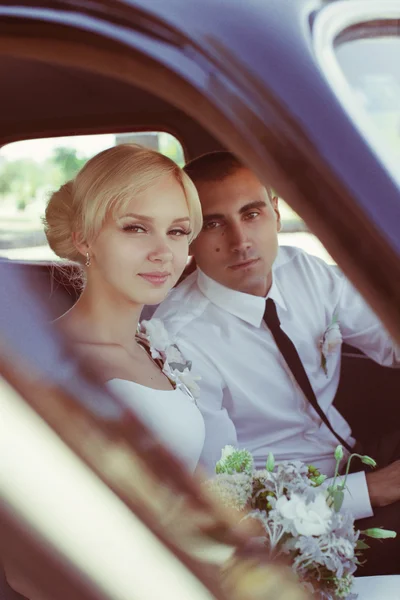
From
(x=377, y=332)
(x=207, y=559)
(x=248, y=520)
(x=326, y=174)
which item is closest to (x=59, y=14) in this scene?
(x=326, y=174)

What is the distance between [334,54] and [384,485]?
1253mm

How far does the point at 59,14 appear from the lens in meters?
1.01

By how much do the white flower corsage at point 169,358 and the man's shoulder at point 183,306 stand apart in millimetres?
170

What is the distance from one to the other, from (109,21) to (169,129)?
4.37 feet

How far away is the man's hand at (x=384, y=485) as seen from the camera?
1.92 meters

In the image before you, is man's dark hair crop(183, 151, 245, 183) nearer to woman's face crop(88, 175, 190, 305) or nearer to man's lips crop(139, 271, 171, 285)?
woman's face crop(88, 175, 190, 305)

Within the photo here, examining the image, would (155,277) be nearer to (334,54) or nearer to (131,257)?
(131,257)

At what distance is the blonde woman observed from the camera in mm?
1674

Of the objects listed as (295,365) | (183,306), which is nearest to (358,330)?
(295,365)

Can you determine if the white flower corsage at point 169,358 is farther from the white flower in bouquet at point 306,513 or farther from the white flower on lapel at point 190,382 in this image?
the white flower in bouquet at point 306,513

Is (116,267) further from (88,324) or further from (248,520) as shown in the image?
(248,520)

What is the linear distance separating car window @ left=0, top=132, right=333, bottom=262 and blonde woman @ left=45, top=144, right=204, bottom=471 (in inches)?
4.9

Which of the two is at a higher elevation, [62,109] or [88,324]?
[62,109]

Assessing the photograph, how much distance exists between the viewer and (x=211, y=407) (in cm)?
197
